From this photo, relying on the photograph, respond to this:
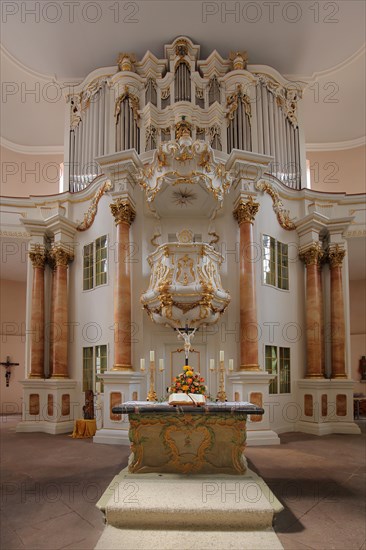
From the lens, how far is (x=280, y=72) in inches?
502

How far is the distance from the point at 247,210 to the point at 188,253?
75.5 inches

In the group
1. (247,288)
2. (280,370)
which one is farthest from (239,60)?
(280,370)

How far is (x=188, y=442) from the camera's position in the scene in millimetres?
5312

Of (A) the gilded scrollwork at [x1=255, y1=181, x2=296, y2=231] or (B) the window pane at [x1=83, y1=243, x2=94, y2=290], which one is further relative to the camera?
(B) the window pane at [x1=83, y1=243, x2=94, y2=290]

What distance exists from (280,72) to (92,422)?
34.7 feet

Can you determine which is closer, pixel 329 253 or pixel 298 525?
pixel 298 525

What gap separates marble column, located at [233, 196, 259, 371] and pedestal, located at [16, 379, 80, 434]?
4306 mm

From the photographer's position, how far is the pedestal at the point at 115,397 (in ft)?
28.8

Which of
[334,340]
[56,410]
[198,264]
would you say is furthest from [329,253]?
[56,410]

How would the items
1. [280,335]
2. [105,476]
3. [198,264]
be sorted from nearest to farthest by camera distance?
[105,476], [198,264], [280,335]

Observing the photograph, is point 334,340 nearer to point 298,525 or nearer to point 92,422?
point 92,422

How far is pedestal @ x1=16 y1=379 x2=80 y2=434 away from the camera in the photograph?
10.5 m

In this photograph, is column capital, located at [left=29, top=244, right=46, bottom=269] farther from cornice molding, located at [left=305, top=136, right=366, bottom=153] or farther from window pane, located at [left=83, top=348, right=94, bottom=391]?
cornice molding, located at [left=305, top=136, right=366, bottom=153]

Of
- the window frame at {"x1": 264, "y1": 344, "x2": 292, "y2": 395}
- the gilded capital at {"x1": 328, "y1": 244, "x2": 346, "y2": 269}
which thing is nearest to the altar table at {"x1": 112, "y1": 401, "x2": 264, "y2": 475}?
the window frame at {"x1": 264, "y1": 344, "x2": 292, "y2": 395}
